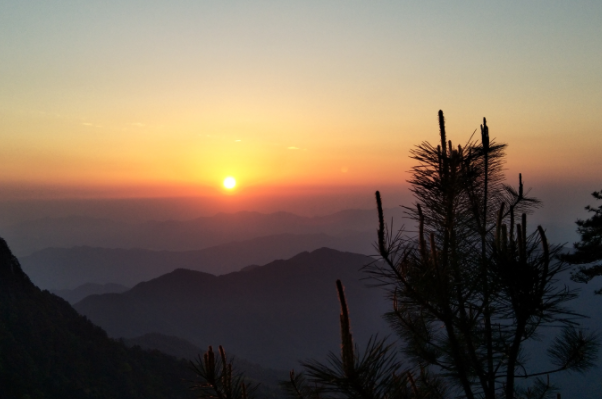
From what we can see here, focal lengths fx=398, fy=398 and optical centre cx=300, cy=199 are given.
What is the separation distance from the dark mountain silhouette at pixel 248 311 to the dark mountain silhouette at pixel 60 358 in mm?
83094

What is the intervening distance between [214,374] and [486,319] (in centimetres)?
212

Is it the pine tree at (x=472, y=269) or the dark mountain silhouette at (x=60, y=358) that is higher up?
the pine tree at (x=472, y=269)

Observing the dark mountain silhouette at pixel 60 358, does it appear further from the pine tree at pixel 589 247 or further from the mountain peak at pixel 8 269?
the pine tree at pixel 589 247

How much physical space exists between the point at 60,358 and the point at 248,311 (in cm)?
12760

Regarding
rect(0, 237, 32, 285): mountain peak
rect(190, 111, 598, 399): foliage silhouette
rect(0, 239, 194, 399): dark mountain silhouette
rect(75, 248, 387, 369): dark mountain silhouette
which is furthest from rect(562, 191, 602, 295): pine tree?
rect(75, 248, 387, 369): dark mountain silhouette

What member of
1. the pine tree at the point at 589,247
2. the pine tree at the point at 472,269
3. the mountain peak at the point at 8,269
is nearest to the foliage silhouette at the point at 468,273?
the pine tree at the point at 472,269

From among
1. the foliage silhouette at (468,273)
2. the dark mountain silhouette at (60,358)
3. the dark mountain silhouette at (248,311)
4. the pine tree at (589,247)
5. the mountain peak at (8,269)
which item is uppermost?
the foliage silhouette at (468,273)

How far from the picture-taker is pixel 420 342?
3.82 meters

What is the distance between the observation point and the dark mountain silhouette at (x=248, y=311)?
467 ft

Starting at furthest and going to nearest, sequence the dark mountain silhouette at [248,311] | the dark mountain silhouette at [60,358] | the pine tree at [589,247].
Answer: the dark mountain silhouette at [248,311] < the dark mountain silhouette at [60,358] < the pine tree at [589,247]

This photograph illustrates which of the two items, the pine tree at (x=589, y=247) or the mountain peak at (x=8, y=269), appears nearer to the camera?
the pine tree at (x=589, y=247)

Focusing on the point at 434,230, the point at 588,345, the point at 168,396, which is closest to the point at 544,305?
the point at 434,230

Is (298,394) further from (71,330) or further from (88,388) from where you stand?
(71,330)

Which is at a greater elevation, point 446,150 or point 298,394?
point 446,150
